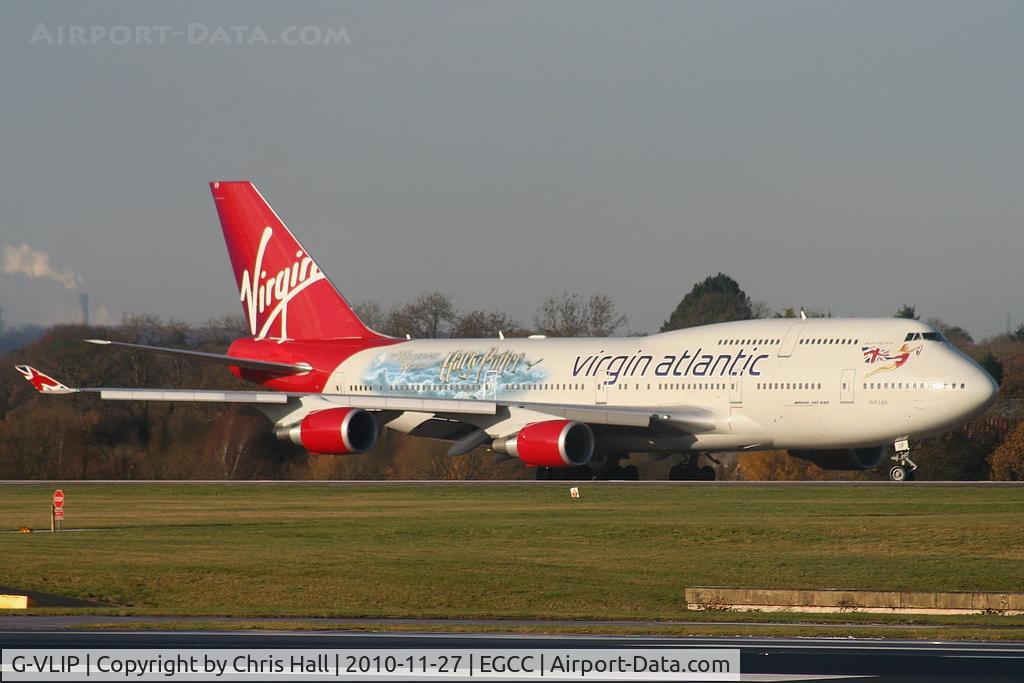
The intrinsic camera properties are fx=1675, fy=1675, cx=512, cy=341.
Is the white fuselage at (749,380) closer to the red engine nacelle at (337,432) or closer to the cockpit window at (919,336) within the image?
the cockpit window at (919,336)

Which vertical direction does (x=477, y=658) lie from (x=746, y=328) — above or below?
below

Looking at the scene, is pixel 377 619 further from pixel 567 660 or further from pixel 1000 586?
pixel 1000 586

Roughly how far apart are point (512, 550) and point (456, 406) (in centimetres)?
1649

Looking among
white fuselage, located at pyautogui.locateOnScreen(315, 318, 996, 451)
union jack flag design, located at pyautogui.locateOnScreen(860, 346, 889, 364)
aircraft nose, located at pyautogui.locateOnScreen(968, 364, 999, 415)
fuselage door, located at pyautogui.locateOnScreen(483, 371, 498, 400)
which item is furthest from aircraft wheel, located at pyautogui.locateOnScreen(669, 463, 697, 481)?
aircraft nose, located at pyautogui.locateOnScreen(968, 364, 999, 415)

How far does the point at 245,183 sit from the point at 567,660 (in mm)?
42822

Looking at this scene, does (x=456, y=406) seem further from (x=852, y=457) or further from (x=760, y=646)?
(x=760, y=646)

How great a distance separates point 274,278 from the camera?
181 ft

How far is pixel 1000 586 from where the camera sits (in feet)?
82.4

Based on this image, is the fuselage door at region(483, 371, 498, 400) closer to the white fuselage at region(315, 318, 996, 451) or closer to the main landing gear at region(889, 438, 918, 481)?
the white fuselage at region(315, 318, 996, 451)

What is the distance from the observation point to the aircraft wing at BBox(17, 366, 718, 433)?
44312 millimetres

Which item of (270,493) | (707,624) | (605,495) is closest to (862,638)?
(707,624)

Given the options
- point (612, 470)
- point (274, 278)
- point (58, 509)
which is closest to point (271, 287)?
point (274, 278)

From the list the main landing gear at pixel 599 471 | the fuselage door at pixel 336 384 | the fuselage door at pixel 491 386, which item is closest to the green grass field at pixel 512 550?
the main landing gear at pixel 599 471

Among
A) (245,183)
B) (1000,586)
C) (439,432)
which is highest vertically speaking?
(245,183)
